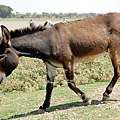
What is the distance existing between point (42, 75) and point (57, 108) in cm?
546

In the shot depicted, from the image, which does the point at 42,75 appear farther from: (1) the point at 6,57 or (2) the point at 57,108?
(1) the point at 6,57

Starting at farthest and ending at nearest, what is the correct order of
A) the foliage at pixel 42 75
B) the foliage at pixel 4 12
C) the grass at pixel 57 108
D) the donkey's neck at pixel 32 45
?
the foliage at pixel 4 12, the foliage at pixel 42 75, the donkey's neck at pixel 32 45, the grass at pixel 57 108

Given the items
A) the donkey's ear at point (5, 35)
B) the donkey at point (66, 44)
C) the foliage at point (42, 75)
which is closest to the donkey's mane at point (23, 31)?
the donkey at point (66, 44)

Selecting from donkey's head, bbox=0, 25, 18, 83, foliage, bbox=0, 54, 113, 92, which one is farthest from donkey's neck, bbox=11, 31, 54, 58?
foliage, bbox=0, 54, 113, 92

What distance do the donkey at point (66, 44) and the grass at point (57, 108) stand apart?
1.16 feet

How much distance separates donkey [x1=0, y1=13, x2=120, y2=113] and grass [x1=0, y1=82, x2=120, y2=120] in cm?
35

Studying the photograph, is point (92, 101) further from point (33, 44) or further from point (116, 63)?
point (33, 44)

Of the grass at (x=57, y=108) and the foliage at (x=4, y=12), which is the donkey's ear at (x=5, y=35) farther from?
the foliage at (x=4, y=12)

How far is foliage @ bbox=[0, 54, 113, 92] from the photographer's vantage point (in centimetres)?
1420

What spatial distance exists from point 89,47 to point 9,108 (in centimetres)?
281

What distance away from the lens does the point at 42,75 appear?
14961mm

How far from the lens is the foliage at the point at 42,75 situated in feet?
46.6

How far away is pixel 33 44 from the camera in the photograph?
911 centimetres
